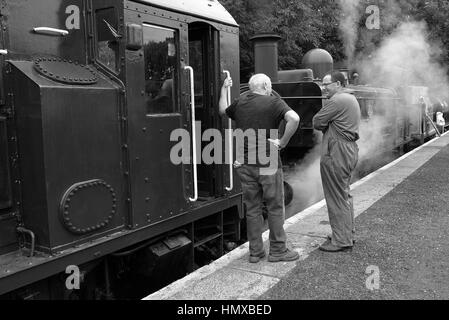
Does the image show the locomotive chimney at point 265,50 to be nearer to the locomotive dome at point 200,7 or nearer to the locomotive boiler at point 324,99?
the locomotive boiler at point 324,99

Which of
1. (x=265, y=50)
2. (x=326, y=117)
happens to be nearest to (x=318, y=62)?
(x=265, y=50)

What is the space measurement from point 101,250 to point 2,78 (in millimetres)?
1313

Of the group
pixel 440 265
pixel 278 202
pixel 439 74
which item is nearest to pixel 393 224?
pixel 440 265

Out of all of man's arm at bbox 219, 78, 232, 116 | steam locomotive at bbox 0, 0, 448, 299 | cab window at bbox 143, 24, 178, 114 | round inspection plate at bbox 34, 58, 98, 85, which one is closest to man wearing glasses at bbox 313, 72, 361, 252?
man's arm at bbox 219, 78, 232, 116

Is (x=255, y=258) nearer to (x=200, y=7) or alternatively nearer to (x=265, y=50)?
(x=200, y=7)

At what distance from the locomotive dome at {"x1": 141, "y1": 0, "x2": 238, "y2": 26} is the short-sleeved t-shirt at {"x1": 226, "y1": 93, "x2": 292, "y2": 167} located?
3.00ft

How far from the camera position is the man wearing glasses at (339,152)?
4348 millimetres

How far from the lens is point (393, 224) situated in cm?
550

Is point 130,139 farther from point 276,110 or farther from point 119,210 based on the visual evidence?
point 276,110

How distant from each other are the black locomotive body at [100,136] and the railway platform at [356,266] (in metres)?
0.49

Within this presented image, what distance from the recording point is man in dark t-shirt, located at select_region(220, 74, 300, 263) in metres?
3.94

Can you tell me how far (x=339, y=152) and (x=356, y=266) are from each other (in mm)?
1036

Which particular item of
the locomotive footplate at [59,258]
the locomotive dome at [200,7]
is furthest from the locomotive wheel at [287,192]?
the locomotive footplate at [59,258]

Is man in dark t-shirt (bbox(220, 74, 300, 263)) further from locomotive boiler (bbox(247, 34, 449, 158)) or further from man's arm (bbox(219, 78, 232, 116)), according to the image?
locomotive boiler (bbox(247, 34, 449, 158))
